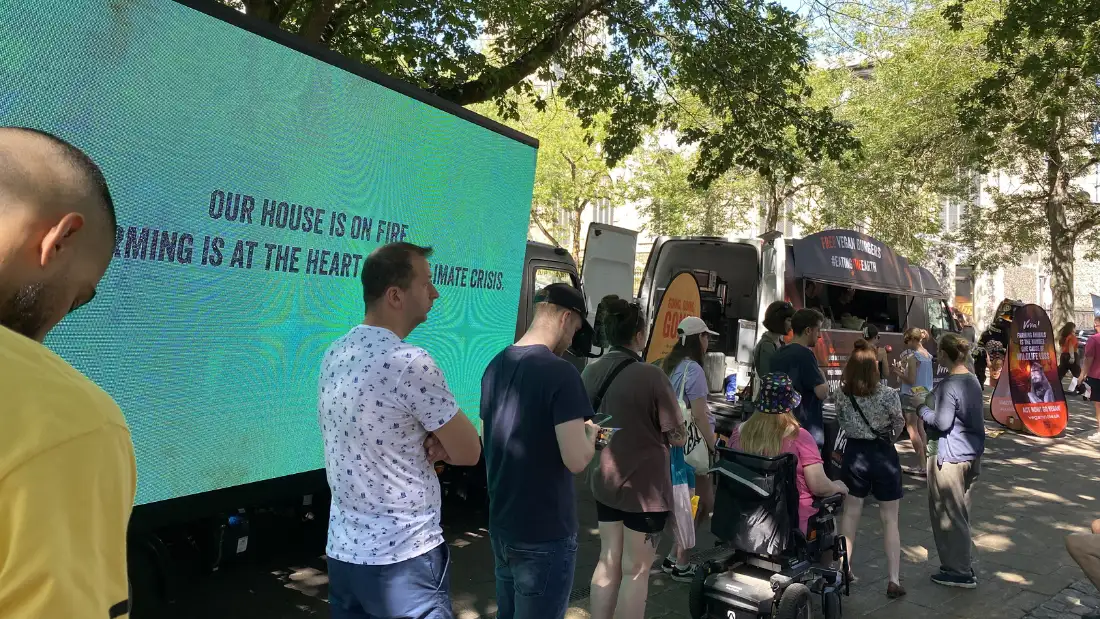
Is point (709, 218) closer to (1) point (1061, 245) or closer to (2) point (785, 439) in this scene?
(1) point (1061, 245)

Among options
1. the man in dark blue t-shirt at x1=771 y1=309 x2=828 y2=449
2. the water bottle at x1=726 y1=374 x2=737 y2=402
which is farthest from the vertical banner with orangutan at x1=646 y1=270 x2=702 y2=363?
the water bottle at x1=726 y1=374 x2=737 y2=402

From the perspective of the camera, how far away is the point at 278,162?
134 inches

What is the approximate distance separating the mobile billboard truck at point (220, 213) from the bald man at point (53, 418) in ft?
5.99

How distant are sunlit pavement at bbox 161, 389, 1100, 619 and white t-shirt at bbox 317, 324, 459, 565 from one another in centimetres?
277

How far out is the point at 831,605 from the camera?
4.65 m

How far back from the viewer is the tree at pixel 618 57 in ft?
28.7

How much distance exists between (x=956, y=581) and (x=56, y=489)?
6.11 m

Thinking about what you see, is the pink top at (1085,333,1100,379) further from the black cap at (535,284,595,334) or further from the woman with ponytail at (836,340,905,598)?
the black cap at (535,284,595,334)

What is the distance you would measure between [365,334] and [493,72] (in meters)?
6.65

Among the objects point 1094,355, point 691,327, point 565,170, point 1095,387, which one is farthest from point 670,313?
point 565,170

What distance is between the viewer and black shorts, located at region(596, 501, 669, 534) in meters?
3.87

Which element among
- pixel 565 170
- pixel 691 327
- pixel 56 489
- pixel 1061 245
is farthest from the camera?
pixel 565 170

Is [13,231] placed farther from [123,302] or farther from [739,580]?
[739,580]

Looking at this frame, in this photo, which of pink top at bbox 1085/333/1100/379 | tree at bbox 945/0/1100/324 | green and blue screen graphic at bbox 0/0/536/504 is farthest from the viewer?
pink top at bbox 1085/333/1100/379
